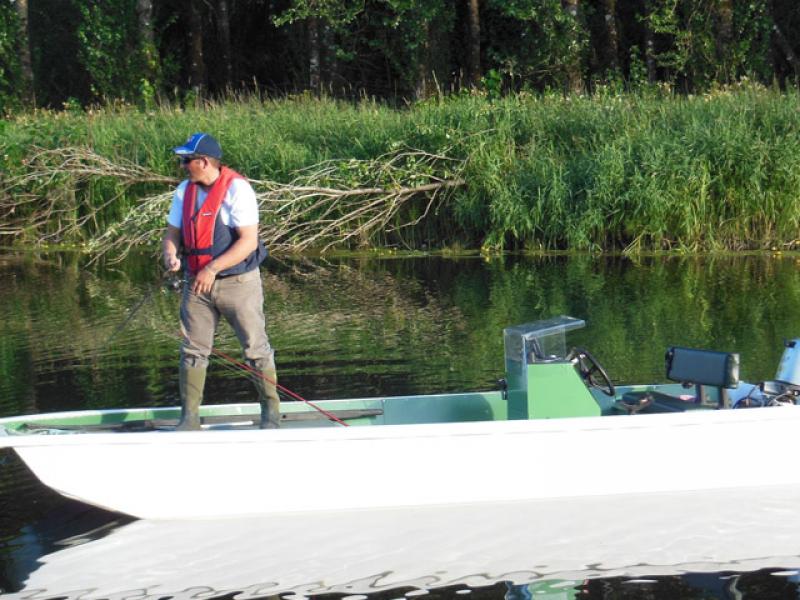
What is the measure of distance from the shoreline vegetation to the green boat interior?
27.6 ft

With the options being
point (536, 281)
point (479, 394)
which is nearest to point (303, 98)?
point (536, 281)

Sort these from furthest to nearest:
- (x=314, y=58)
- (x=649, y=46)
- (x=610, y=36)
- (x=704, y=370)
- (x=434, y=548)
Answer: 1. (x=314, y=58)
2. (x=610, y=36)
3. (x=649, y=46)
4. (x=704, y=370)
5. (x=434, y=548)

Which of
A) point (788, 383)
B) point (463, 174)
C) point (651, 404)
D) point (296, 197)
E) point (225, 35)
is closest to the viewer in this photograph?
point (788, 383)

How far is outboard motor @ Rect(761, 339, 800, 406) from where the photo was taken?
25.3ft

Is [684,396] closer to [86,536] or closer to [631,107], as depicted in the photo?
[86,536]

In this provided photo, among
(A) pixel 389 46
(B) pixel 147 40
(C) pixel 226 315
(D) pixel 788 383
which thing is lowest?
(D) pixel 788 383

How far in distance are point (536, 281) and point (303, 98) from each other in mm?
7028

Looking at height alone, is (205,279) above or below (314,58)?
below

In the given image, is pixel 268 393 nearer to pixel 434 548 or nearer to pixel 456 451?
pixel 456 451

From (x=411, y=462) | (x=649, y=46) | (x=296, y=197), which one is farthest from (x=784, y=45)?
(x=411, y=462)

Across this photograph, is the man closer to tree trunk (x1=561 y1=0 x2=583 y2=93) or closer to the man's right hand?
the man's right hand

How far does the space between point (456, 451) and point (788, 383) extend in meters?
2.17

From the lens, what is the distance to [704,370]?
7578 mm

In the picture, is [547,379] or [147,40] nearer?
[547,379]
